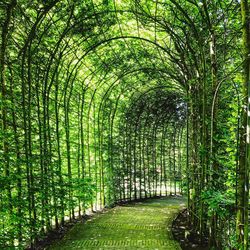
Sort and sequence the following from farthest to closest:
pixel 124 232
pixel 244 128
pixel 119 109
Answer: pixel 119 109 → pixel 124 232 → pixel 244 128

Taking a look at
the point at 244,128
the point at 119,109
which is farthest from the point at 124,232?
the point at 244,128

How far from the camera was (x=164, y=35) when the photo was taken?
8.63m

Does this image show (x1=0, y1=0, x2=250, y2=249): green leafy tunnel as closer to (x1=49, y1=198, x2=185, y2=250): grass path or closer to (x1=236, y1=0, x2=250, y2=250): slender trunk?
(x1=236, y1=0, x2=250, y2=250): slender trunk

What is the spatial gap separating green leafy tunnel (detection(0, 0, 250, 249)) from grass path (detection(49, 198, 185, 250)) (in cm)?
70

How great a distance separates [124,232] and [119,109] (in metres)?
6.62

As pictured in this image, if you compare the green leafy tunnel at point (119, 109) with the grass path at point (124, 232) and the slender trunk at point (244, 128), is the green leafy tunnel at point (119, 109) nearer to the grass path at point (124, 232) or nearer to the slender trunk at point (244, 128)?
the slender trunk at point (244, 128)

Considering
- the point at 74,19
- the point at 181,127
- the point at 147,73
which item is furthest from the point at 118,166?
the point at 74,19

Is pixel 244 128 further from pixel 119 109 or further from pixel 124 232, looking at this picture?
pixel 119 109

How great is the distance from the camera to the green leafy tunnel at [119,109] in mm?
4727

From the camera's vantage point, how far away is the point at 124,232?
8.77 m

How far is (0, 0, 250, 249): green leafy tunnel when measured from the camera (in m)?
4.73

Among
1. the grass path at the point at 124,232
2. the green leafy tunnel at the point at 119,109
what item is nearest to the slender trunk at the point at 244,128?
the green leafy tunnel at the point at 119,109

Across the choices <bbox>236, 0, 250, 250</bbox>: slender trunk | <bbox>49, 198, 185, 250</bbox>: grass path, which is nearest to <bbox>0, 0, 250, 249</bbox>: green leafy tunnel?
<bbox>236, 0, 250, 250</bbox>: slender trunk

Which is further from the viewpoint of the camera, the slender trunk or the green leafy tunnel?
the green leafy tunnel
